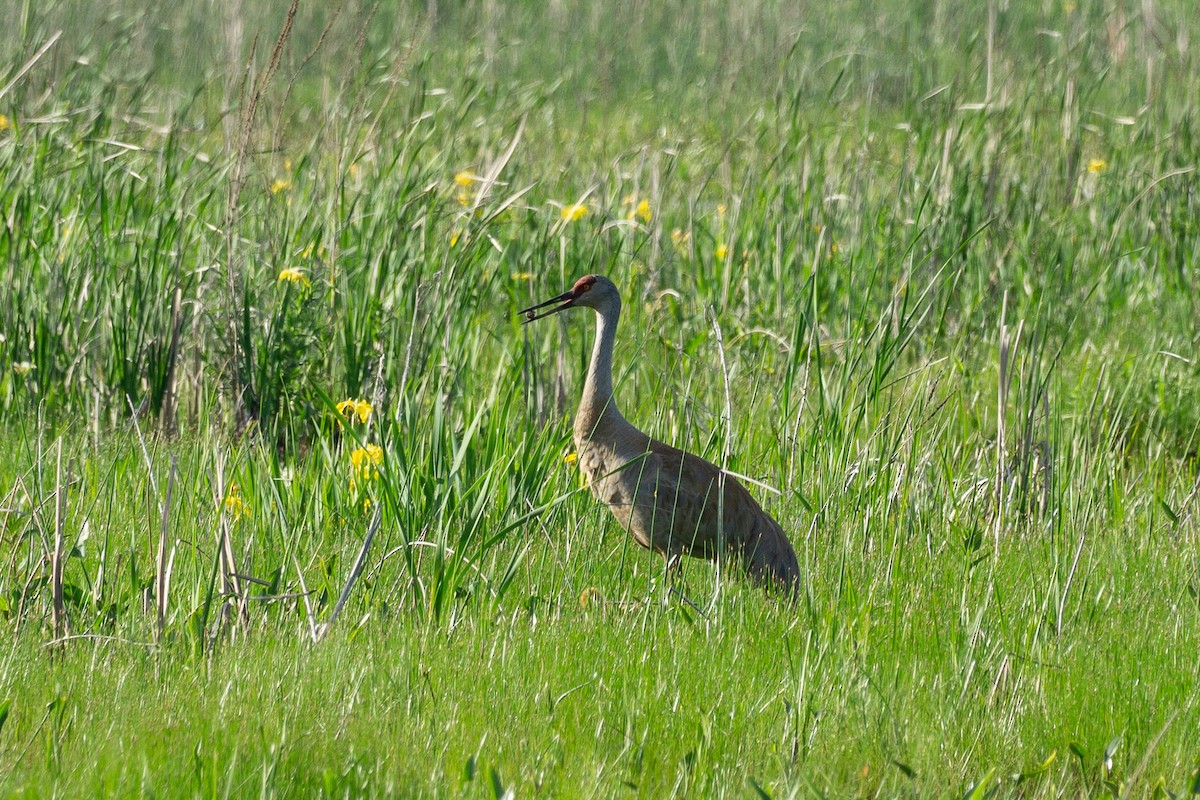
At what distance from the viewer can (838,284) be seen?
6.51 m

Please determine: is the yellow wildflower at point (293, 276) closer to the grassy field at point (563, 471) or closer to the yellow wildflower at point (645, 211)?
the grassy field at point (563, 471)

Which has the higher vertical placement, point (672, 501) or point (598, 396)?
point (598, 396)

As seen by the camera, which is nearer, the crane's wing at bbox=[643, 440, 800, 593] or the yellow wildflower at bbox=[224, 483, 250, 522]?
the yellow wildflower at bbox=[224, 483, 250, 522]

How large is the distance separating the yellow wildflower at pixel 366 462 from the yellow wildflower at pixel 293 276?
1.00 m

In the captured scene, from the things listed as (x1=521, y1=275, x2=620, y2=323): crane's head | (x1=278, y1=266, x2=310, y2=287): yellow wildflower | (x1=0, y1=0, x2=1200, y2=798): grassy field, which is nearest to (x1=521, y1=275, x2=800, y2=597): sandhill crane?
(x1=0, y1=0, x2=1200, y2=798): grassy field

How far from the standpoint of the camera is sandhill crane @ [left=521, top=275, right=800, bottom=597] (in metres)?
4.45

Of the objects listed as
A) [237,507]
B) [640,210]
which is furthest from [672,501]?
[640,210]

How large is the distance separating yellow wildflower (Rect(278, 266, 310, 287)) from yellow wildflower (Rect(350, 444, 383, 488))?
100 centimetres

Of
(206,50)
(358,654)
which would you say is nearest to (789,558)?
(358,654)

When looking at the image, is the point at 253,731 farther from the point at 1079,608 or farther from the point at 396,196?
the point at 396,196

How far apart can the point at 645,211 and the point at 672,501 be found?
2.99m

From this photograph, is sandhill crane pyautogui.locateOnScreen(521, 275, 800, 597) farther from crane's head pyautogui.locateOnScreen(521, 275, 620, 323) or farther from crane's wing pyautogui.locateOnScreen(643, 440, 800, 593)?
crane's head pyautogui.locateOnScreen(521, 275, 620, 323)

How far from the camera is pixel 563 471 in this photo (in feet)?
15.6

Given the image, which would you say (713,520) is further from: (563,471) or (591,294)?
(591,294)
